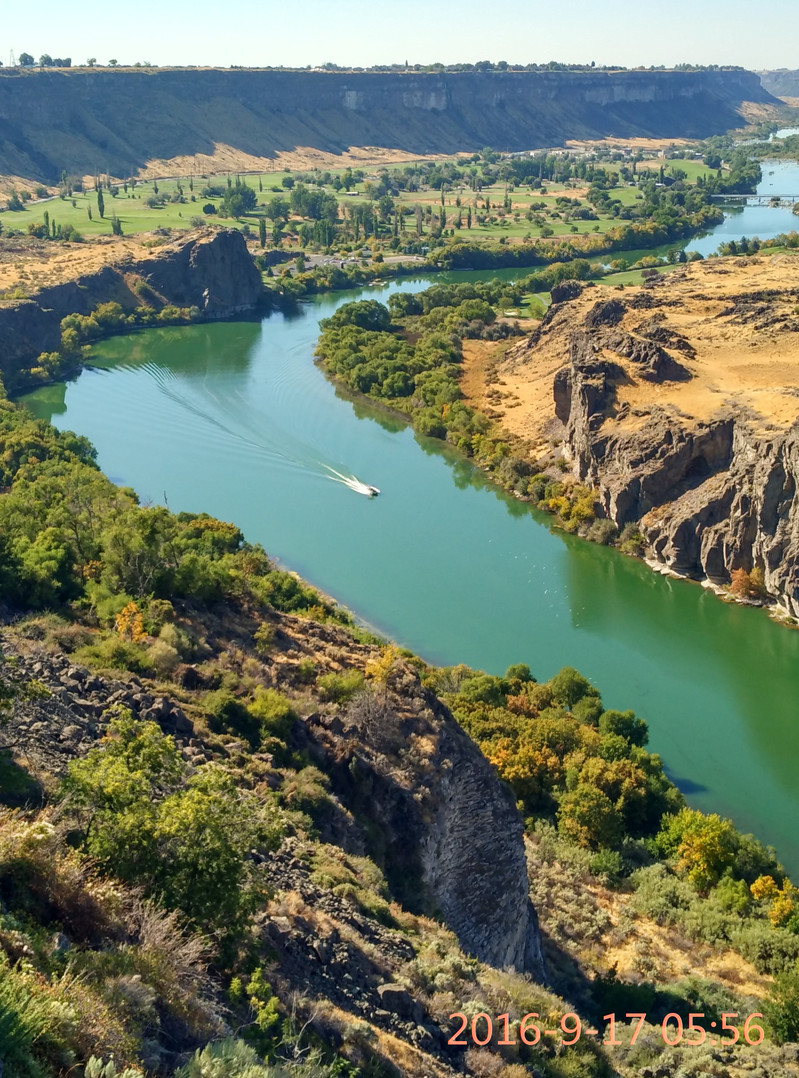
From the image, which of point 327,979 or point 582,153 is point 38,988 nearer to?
point 327,979

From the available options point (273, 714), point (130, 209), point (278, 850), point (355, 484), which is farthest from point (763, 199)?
point (278, 850)

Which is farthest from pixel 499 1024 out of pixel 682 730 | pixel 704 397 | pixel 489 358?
pixel 489 358

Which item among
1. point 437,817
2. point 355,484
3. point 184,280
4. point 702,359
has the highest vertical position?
point 184,280

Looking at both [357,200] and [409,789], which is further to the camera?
[357,200]

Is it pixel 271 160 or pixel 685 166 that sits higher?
pixel 685 166

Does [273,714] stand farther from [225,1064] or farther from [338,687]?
[225,1064]

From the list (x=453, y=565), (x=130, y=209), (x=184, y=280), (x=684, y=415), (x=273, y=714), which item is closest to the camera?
(x=273, y=714)

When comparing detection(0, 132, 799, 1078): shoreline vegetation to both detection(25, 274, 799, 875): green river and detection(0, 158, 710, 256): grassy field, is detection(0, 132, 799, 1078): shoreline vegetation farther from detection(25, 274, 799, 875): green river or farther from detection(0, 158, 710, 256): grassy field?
detection(0, 158, 710, 256): grassy field
